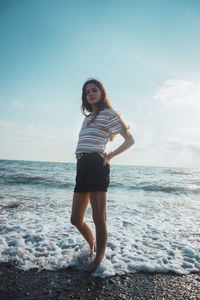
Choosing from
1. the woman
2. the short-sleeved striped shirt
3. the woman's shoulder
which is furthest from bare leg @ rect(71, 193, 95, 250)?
the woman's shoulder

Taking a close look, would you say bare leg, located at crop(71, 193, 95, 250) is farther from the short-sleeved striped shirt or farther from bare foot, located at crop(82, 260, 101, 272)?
the short-sleeved striped shirt

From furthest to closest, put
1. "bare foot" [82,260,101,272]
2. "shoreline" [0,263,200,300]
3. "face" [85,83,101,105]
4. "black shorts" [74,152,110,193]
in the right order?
"face" [85,83,101,105] → "bare foot" [82,260,101,272] → "black shorts" [74,152,110,193] → "shoreline" [0,263,200,300]

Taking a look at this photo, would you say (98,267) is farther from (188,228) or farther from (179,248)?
(188,228)

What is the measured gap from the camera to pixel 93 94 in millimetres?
2580

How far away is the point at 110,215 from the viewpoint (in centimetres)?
565

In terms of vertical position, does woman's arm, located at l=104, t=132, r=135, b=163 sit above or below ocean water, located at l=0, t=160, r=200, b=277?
above

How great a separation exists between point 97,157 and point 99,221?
0.82 m

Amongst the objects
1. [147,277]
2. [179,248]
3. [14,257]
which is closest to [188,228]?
[179,248]

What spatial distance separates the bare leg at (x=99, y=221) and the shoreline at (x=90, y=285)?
180 mm

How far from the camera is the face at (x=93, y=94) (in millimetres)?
2578

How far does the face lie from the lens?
8.46 ft

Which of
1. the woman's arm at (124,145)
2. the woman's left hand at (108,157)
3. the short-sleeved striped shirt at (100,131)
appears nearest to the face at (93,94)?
the short-sleeved striped shirt at (100,131)

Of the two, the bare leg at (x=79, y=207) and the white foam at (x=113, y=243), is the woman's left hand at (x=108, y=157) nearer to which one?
the bare leg at (x=79, y=207)

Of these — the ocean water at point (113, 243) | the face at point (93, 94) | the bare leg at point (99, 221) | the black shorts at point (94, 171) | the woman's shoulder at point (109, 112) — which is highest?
the face at point (93, 94)
